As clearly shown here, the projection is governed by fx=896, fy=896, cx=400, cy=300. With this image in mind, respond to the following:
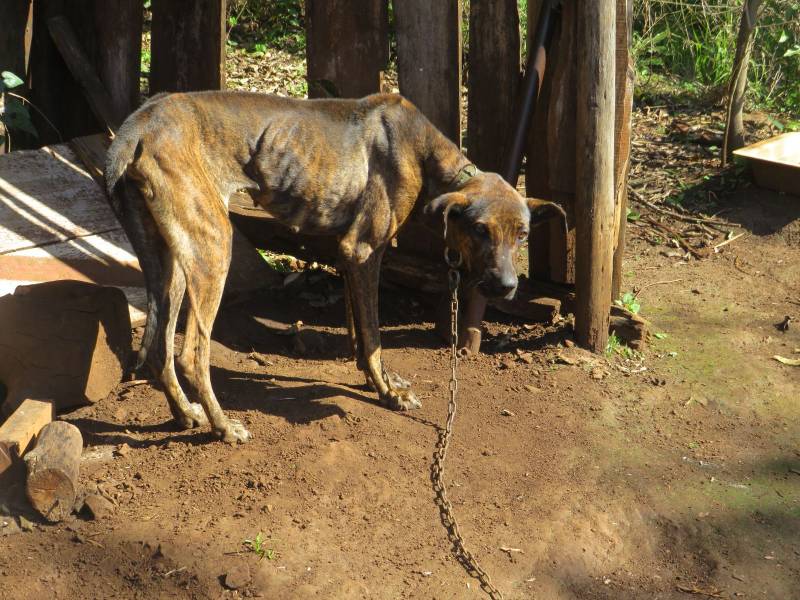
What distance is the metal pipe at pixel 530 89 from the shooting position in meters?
6.23

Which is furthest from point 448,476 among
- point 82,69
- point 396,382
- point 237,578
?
point 82,69

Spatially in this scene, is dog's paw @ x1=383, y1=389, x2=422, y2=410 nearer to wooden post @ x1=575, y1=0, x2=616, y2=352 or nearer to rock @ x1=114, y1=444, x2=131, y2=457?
wooden post @ x1=575, y1=0, x2=616, y2=352

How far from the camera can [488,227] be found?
5.48 m

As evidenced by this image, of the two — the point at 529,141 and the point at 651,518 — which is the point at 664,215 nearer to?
the point at 529,141

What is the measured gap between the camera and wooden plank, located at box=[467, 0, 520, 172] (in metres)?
6.45

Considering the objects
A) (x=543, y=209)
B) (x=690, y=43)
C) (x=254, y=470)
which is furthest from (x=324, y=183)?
(x=690, y=43)

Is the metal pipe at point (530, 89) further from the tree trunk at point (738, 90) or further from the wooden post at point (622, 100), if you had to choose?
the tree trunk at point (738, 90)

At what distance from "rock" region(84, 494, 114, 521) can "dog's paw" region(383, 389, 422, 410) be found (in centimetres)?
189

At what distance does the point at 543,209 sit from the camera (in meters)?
5.81

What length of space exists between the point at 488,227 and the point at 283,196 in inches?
50.9

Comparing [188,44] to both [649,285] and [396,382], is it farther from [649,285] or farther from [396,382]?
[649,285]

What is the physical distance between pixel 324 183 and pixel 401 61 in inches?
61.5

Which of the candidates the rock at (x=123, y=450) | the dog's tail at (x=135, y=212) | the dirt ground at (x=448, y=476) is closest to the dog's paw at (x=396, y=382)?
the dirt ground at (x=448, y=476)

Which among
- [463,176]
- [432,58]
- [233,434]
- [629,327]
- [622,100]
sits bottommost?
[233,434]
